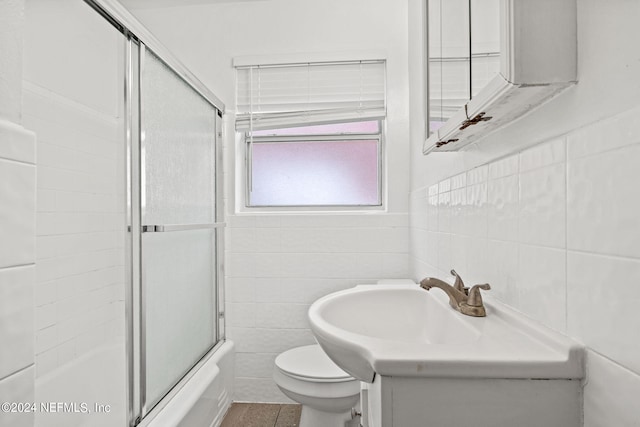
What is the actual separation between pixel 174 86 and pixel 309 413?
1.55 m

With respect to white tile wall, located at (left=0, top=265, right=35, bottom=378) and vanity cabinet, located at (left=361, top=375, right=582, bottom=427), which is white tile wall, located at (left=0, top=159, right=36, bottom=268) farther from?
vanity cabinet, located at (left=361, top=375, right=582, bottom=427)

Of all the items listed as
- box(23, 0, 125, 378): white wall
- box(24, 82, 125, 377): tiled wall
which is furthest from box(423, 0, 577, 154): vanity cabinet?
box(24, 82, 125, 377): tiled wall

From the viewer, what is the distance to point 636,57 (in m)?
0.47

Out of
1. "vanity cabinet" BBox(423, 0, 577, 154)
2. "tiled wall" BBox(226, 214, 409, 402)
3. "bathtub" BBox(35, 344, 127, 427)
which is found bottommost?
"bathtub" BBox(35, 344, 127, 427)

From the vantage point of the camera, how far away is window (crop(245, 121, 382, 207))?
7.34ft

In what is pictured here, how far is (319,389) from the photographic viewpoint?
1.47 metres

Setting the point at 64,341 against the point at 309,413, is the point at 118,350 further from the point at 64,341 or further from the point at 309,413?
the point at 309,413

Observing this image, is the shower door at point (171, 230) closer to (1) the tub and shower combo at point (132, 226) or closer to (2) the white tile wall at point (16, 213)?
(1) the tub and shower combo at point (132, 226)

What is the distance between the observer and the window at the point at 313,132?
7.05 feet

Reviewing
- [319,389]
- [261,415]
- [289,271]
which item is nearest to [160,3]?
[289,271]

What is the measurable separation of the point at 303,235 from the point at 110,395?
1274 mm

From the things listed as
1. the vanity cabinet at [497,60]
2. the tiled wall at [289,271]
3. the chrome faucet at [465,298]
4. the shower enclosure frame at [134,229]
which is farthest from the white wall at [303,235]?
the chrome faucet at [465,298]

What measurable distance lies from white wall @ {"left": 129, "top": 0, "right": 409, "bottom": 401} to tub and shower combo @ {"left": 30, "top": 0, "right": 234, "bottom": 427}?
0.13 meters

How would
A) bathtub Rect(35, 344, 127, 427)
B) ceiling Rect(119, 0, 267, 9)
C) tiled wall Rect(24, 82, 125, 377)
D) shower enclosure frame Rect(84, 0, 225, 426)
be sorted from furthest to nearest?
ceiling Rect(119, 0, 267, 9), tiled wall Rect(24, 82, 125, 377), bathtub Rect(35, 344, 127, 427), shower enclosure frame Rect(84, 0, 225, 426)
